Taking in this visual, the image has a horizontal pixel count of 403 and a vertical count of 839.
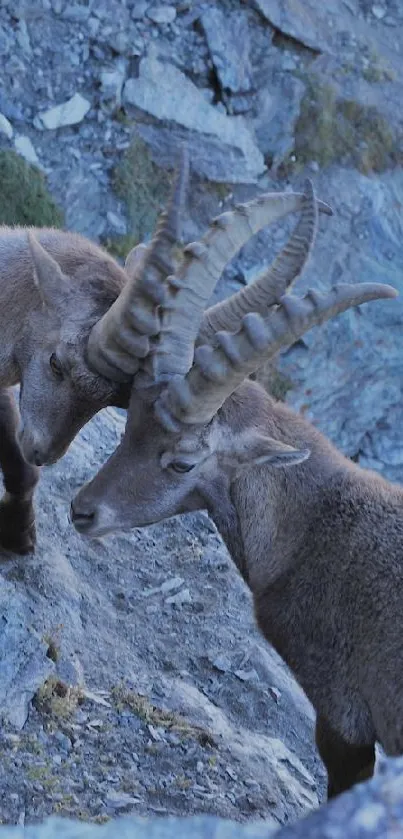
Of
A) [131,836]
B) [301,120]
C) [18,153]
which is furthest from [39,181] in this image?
[131,836]

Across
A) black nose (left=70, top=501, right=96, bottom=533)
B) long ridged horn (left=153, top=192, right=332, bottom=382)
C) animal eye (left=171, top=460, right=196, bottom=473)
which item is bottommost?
black nose (left=70, top=501, right=96, bottom=533)

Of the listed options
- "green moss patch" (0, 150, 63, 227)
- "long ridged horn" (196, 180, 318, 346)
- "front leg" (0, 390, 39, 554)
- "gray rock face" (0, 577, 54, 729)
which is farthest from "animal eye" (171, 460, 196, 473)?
"green moss patch" (0, 150, 63, 227)

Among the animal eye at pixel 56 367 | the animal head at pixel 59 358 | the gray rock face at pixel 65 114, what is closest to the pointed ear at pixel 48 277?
the animal head at pixel 59 358

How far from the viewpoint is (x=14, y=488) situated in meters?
8.77

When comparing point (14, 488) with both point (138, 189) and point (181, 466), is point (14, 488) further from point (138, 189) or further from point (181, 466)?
point (138, 189)

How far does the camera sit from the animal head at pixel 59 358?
7.22 m

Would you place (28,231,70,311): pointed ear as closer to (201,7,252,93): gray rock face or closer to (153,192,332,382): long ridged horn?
(153,192,332,382): long ridged horn

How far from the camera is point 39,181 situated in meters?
18.7

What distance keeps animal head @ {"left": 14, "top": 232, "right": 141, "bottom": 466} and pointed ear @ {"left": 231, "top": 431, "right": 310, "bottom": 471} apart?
960 millimetres

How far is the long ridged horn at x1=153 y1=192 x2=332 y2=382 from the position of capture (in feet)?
21.9

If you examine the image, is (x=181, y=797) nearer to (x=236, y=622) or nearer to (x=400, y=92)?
(x=236, y=622)

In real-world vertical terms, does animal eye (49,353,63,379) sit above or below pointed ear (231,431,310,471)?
below

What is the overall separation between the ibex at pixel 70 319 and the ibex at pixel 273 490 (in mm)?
139

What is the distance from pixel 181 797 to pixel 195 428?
108 inches
